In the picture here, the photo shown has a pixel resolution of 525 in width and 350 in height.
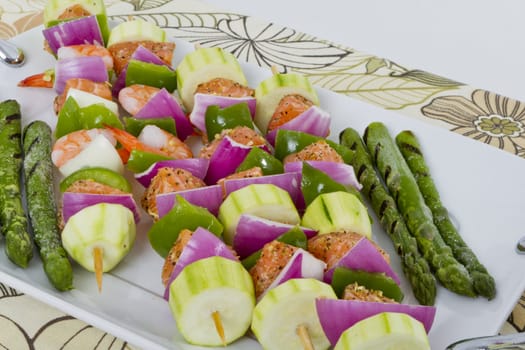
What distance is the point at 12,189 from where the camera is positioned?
10.6 feet

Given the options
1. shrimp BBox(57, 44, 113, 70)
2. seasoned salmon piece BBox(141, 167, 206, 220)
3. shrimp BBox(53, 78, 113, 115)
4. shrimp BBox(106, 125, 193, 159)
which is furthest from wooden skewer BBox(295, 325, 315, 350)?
shrimp BBox(57, 44, 113, 70)

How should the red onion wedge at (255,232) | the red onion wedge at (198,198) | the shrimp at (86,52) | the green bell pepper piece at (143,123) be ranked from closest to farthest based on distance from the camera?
the red onion wedge at (255,232), the red onion wedge at (198,198), the green bell pepper piece at (143,123), the shrimp at (86,52)

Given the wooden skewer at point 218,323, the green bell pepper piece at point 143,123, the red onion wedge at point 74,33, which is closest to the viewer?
the wooden skewer at point 218,323

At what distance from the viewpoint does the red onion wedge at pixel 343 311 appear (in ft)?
7.79

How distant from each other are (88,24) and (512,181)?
238 cm

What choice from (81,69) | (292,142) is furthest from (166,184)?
(81,69)

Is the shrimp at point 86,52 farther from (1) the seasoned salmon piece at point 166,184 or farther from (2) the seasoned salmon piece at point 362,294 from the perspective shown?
(2) the seasoned salmon piece at point 362,294

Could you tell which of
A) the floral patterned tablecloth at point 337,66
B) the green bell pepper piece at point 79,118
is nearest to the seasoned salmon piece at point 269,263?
the green bell pepper piece at point 79,118

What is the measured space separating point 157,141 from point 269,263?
112cm

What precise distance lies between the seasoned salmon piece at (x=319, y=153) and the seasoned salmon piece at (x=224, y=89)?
1.86 feet

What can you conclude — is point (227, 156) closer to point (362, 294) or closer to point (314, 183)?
point (314, 183)

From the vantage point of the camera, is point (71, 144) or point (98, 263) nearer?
point (98, 263)

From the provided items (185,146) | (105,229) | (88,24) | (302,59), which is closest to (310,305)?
(105,229)

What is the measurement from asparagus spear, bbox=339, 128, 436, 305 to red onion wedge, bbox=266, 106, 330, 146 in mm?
159
